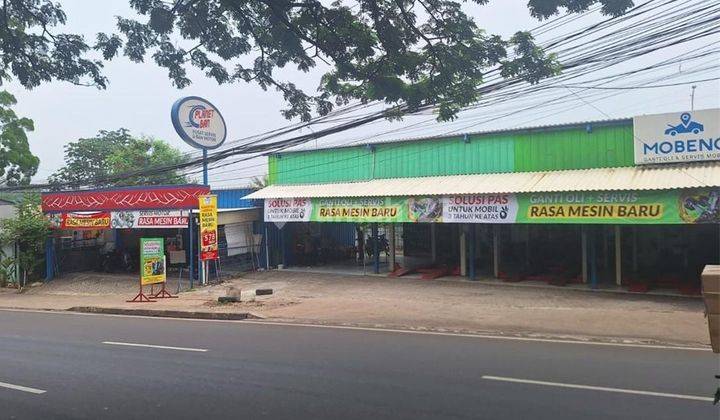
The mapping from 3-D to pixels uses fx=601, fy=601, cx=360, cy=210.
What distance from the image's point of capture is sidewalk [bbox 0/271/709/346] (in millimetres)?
10984

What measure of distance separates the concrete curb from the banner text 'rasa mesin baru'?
5847 mm

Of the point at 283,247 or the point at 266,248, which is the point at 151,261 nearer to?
the point at 266,248

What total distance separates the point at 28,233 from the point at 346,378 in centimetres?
1945

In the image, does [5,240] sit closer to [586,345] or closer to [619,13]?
[586,345]

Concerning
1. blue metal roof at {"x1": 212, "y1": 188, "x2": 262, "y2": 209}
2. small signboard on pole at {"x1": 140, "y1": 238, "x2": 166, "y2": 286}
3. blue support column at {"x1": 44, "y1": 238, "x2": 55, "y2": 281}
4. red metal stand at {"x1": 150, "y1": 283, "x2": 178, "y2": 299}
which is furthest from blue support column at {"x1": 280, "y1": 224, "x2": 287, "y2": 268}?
blue support column at {"x1": 44, "y1": 238, "x2": 55, "y2": 281}

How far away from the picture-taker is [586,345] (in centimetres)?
950

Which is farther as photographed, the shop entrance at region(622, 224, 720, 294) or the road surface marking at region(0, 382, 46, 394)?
the shop entrance at region(622, 224, 720, 294)

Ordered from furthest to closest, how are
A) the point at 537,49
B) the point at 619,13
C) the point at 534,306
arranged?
the point at 534,306 < the point at 537,49 < the point at 619,13

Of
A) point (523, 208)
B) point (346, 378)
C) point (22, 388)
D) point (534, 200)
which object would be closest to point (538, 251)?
point (523, 208)

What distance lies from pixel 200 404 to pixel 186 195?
14.2 meters

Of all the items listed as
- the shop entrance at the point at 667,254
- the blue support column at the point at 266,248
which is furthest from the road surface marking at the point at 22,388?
the blue support column at the point at 266,248

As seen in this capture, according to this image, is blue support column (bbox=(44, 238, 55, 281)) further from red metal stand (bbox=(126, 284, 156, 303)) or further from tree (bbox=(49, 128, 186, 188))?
tree (bbox=(49, 128, 186, 188))

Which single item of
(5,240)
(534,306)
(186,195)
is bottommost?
(534,306)

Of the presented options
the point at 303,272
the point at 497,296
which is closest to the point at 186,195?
the point at 303,272
